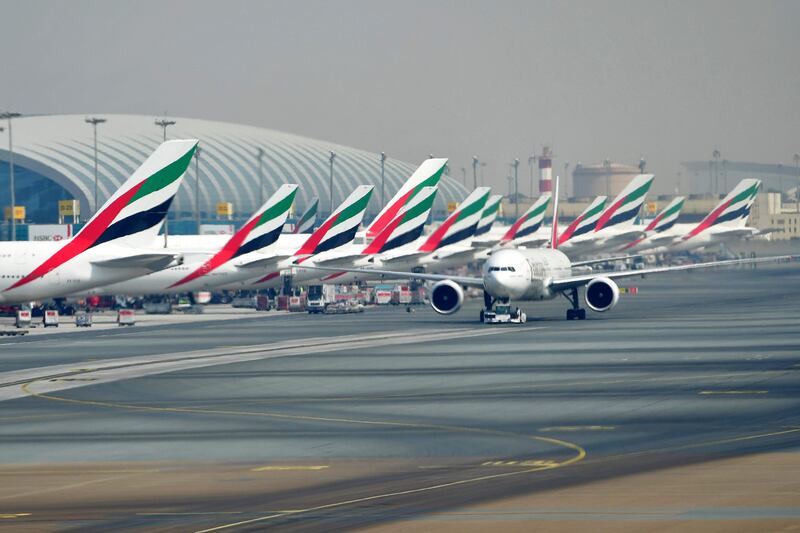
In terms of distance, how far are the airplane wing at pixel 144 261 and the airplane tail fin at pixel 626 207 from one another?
112100mm

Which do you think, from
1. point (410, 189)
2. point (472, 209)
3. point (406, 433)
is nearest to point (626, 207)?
point (472, 209)

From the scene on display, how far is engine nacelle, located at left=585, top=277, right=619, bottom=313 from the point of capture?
280 feet

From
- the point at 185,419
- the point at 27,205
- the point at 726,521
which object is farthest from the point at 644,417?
the point at 27,205

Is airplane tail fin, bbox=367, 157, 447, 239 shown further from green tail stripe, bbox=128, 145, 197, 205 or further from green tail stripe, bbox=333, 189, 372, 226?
green tail stripe, bbox=128, 145, 197, 205

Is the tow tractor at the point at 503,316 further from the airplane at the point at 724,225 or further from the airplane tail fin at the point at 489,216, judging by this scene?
the airplane at the point at 724,225

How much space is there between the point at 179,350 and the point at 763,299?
62755 millimetres

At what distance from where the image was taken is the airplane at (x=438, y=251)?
114m

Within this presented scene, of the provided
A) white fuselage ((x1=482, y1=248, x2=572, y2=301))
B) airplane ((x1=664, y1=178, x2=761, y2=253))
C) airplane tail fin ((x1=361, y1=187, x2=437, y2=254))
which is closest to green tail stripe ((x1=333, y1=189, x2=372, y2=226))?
airplane tail fin ((x1=361, y1=187, x2=437, y2=254))

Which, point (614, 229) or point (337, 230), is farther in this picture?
point (614, 229)

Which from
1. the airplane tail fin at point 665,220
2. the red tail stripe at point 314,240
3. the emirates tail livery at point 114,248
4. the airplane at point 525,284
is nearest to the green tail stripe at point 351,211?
the red tail stripe at point 314,240

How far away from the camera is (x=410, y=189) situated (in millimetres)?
118875

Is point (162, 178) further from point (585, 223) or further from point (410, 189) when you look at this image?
point (585, 223)

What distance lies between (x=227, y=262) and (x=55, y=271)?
22.9 meters

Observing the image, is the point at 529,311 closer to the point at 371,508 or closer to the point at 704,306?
the point at 704,306
